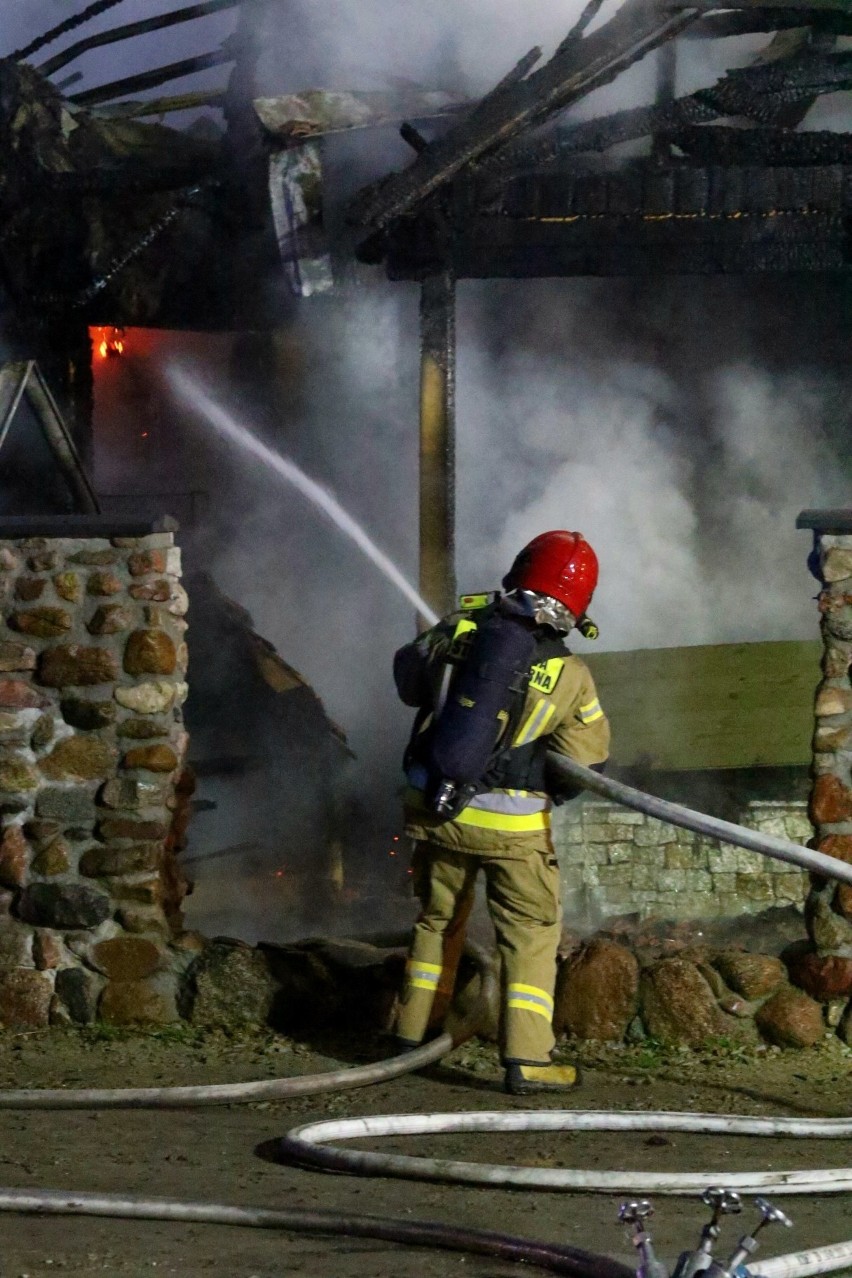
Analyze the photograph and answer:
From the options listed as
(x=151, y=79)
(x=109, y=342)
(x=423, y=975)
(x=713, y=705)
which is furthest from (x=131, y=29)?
(x=423, y=975)

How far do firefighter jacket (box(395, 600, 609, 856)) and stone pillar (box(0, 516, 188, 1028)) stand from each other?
4.08ft

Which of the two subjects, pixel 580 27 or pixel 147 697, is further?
pixel 580 27

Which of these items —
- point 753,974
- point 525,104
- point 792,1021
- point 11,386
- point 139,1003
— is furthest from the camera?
point 525,104

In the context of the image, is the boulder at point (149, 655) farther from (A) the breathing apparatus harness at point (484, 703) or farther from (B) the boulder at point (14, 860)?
(A) the breathing apparatus harness at point (484, 703)

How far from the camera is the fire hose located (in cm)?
317

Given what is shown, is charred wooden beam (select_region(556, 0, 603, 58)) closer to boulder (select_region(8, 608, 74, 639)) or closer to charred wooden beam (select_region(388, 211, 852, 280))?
charred wooden beam (select_region(388, 211, 852, 280))

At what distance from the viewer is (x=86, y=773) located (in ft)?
19.3

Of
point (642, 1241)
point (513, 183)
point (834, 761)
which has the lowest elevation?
point (642, 1241)

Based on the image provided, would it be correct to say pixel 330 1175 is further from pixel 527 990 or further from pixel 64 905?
pixel 64 905

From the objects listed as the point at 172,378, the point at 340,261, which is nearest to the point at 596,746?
the point at 340,261

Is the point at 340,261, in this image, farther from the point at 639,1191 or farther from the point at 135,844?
the point at 639,1191

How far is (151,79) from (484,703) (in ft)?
32.0

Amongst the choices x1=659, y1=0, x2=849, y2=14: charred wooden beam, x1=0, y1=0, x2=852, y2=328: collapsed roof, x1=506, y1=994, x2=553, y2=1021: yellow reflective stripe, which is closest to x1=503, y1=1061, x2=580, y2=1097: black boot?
x1=506, y1=994, x2=553, y2=1021: yellow reflective stripe

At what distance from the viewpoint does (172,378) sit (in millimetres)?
15977
